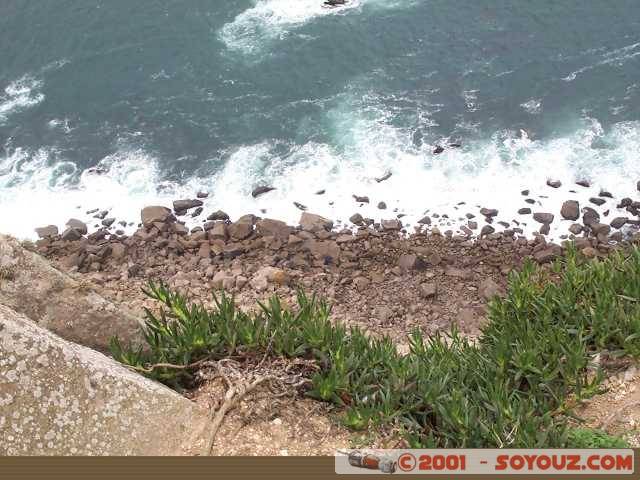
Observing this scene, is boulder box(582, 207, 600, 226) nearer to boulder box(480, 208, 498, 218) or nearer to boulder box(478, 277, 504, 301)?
boulder box(480, 208, 498, 218)

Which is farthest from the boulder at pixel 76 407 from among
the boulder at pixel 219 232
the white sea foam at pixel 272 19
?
the white sea foam at pixel 272 19

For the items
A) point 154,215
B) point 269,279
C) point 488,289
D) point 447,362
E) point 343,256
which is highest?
point 447,362

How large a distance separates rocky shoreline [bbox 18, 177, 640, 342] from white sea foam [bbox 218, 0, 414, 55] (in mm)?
9344

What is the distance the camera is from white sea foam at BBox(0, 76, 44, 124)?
28016mm

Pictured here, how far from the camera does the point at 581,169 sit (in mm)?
23484

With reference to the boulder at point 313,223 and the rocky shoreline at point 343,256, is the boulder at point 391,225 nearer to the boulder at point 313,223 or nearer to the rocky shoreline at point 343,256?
the rocky shoreline at point 343,256

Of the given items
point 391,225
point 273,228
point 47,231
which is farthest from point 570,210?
point 47,231

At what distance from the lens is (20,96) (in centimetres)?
2844

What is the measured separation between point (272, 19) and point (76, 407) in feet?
82.3

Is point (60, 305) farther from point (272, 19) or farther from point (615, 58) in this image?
point (615, 58)

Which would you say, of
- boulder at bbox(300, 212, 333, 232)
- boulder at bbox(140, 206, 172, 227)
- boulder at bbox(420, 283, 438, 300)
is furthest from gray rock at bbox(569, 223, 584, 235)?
boulder at bbox(140, 206, 172, 227)

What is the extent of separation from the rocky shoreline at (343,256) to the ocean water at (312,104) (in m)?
0.98

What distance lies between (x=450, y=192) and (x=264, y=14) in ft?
42.0

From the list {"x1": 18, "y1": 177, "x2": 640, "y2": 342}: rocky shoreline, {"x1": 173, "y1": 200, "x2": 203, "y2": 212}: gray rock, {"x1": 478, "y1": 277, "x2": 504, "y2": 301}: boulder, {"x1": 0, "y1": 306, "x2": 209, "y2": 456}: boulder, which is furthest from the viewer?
{"x1": 173, "y1": 200, "x2": 203, "y2": 212}: gray rock
